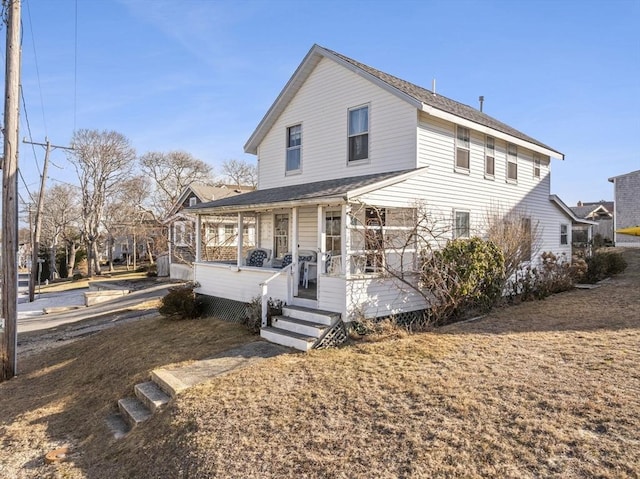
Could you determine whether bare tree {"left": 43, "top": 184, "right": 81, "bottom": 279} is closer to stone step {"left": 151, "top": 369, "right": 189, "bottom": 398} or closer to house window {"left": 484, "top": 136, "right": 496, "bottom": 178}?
stone step {"left": 151, "top": 369, "right": 189, "bottom": 398}

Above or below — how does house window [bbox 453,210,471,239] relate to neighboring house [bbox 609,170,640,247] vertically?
below

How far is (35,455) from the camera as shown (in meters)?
6.01

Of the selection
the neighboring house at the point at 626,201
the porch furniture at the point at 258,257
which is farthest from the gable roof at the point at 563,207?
the neighboring house at the point at 626,201

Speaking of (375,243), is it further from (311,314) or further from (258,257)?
(258,257)

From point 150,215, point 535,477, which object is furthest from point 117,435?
point 150,215

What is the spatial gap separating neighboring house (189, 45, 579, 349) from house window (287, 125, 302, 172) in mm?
37

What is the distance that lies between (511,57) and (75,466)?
51.3 feet

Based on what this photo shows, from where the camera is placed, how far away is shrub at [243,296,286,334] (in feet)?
32.4

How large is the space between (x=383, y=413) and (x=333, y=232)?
783cm

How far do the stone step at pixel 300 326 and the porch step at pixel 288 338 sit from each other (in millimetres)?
94

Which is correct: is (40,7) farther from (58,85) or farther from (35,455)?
(35,455)

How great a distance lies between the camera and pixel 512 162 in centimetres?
1480

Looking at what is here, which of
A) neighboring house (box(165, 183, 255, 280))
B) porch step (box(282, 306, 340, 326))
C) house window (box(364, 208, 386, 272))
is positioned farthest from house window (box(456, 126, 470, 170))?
neighboring house (box(165, 183, 255, 280))

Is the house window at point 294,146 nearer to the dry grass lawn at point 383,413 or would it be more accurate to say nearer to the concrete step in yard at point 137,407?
the dry grass lawn at point 383,413
